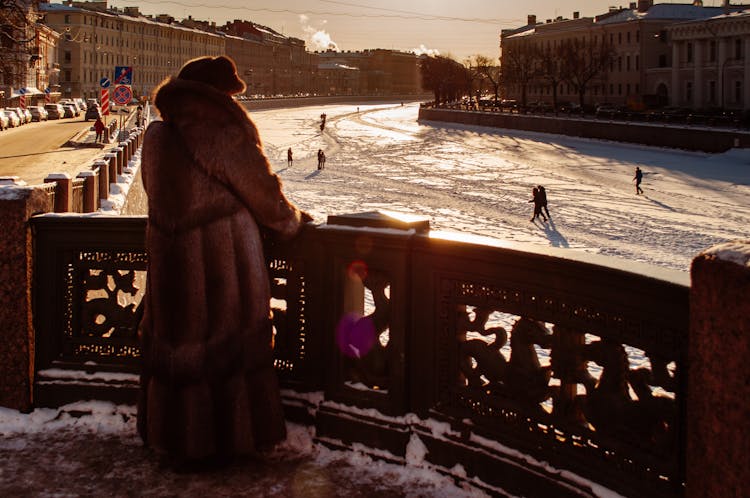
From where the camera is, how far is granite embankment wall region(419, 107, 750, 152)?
4619 cm

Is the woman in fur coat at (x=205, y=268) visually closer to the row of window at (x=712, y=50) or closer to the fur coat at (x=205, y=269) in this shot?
the fur coat at (x=205, y=269)

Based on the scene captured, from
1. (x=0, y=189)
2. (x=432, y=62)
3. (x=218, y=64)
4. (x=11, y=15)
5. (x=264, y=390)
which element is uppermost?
(x=432, y=62)

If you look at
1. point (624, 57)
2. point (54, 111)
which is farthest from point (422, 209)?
point (624, 57)

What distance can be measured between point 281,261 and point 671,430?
1882 mm

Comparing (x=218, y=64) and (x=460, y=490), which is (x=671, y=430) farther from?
(x=218, y=64)

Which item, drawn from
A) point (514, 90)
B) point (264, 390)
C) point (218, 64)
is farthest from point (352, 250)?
point (514, 90)

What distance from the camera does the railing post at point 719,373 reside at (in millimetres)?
2646

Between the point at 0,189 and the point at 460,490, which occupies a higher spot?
the point at 0,189

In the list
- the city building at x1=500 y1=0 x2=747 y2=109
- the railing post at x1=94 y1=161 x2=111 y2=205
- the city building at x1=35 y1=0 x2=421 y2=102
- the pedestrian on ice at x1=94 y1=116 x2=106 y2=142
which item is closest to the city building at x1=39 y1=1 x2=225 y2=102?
the city building at x1=35 y1=0 x2=421 y2=102

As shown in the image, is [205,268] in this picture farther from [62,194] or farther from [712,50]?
[712,50]

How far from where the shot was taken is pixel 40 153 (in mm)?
32938

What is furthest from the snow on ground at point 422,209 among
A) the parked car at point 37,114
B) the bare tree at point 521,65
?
the bare tree at point 521,65

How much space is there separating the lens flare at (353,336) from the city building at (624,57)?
243ft

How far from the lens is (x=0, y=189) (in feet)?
15.1
